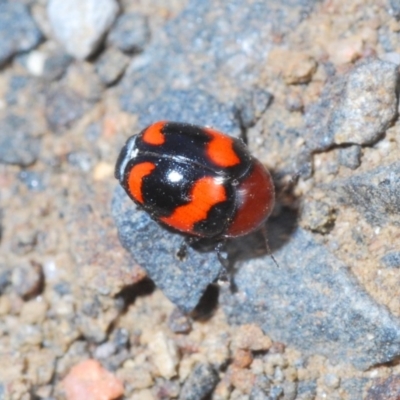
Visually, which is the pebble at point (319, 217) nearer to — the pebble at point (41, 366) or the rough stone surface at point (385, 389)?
the rough stone surface at point (385, 389)

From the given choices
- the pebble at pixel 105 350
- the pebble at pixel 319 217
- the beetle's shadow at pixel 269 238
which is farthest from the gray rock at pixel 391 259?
the pebble at pixel 105 350

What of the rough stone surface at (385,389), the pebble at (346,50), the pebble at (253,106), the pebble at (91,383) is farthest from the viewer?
the pebble at (253,106)


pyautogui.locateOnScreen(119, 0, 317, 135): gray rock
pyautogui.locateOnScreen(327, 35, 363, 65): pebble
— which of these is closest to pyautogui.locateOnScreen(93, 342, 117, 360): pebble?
pyautogui.locateOnScreen(119, 0, 317, 135): gray rock

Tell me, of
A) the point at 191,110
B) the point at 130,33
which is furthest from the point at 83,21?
the point at 191,110

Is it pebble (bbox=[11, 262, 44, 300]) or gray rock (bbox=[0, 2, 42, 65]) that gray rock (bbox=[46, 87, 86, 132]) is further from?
pebble (bbox=[11, 262, 44, 300])

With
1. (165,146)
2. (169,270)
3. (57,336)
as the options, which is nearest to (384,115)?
(165,146)

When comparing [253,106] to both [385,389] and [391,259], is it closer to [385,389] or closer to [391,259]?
[391,259]
